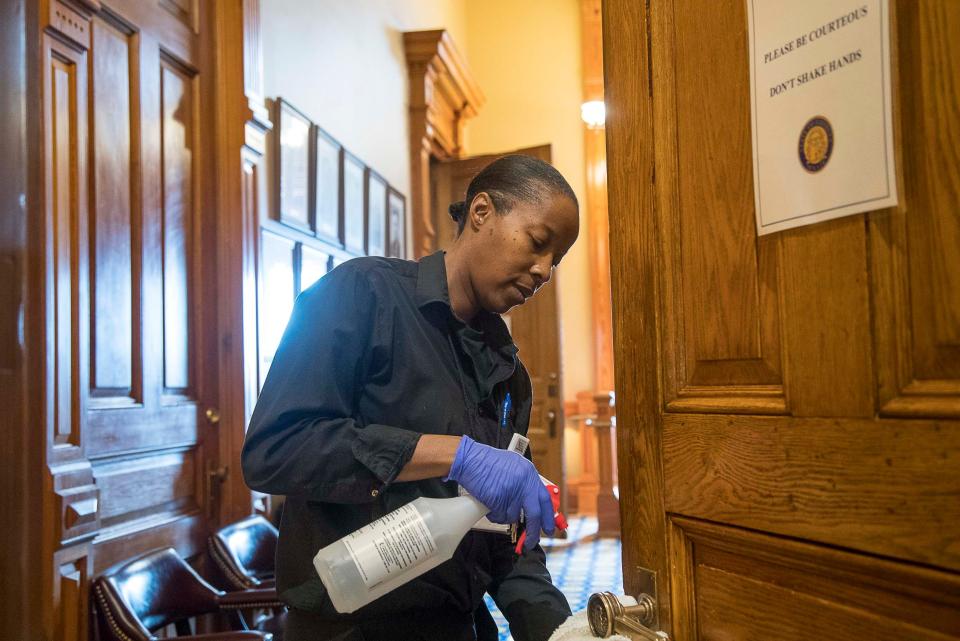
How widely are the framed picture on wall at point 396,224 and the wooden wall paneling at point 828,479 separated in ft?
13.8

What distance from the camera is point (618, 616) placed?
3.04 feet

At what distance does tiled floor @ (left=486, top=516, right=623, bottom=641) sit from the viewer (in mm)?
4418

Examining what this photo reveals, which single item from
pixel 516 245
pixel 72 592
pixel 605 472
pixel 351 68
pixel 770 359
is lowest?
pixel 605 472

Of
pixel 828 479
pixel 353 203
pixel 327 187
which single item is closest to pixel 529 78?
pixel 353 203

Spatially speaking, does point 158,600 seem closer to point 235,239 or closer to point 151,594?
point 151,594

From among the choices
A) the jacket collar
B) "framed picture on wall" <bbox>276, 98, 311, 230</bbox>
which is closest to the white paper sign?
the jacket collar

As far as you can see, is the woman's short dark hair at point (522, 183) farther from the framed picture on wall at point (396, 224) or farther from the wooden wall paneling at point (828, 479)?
the framed picture on wall at point (396, 224)

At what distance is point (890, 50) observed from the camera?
0.66 m

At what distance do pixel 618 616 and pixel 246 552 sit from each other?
6.71 ft

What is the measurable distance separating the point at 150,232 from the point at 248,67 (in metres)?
0.81

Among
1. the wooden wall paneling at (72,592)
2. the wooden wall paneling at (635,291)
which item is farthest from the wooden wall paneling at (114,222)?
the wooden wall paneling at (635,291)

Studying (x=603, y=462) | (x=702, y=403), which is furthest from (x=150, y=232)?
(x=603, y=462)

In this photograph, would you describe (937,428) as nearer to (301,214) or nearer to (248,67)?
(248,67)

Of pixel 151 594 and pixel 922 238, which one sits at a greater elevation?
pixel 922 238
